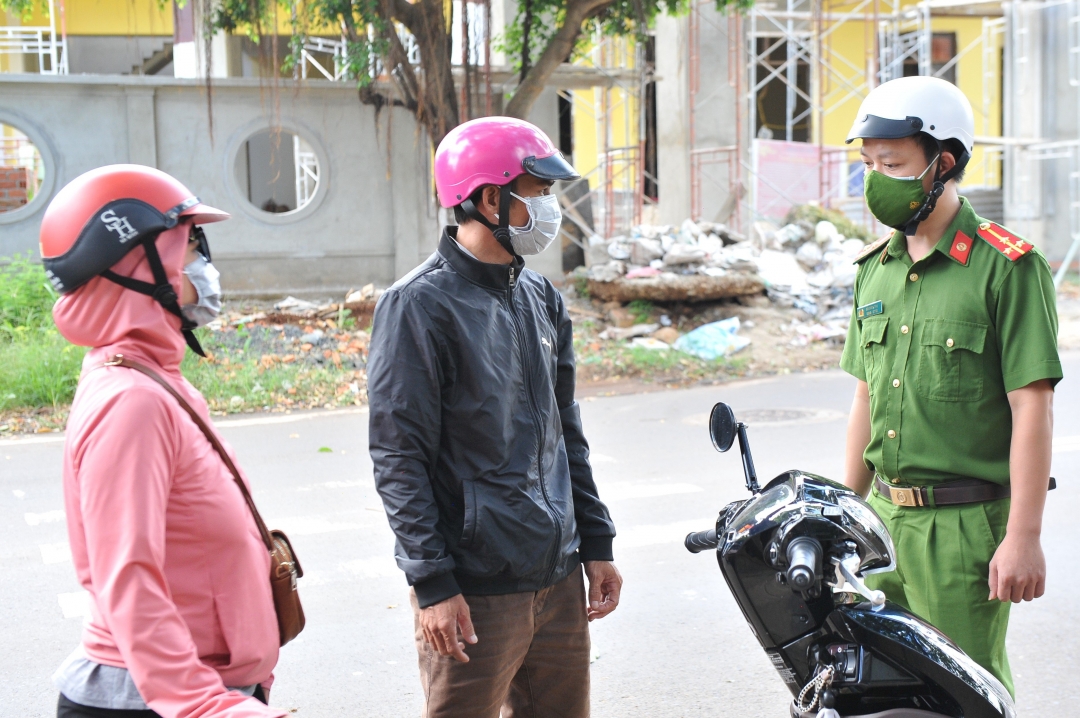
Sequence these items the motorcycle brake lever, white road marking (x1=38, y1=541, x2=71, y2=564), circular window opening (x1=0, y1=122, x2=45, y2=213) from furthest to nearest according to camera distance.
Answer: circular window opening (x1=0, y1=122, x2=45, y2=213), white road marking (x1=38, y1=541, x2=71, y2=564), the motorcycle brake lever

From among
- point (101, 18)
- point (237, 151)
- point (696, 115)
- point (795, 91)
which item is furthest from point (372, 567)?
point (101, 18)

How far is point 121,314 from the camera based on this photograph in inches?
76.5

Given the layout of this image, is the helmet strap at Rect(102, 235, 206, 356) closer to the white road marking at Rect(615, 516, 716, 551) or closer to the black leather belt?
the black leather belt

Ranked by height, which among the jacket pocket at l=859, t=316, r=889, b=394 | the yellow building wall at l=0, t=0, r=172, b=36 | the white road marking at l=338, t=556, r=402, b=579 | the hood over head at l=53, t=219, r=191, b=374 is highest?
the yellow building wall at l=0, t=0, r=172, b=36

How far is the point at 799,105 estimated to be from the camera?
75.5ft

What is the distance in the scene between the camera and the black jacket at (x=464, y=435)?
2.43 metres

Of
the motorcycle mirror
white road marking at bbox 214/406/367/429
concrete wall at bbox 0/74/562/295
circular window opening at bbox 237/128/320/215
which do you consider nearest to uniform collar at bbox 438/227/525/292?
the motorcycle mirror

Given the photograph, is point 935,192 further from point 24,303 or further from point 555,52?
point 24,303

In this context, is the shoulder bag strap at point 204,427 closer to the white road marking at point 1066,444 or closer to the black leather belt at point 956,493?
the black leather belt at point 956,493

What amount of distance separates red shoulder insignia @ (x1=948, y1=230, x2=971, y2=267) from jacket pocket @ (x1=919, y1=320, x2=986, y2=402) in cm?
17

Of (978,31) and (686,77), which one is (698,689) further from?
(978,31)

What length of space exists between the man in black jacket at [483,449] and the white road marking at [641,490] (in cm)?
395

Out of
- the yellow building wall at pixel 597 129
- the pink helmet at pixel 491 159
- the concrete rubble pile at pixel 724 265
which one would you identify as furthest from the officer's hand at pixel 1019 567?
the yellow building wall at pixel 597 129

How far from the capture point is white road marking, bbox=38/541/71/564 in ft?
17.9
